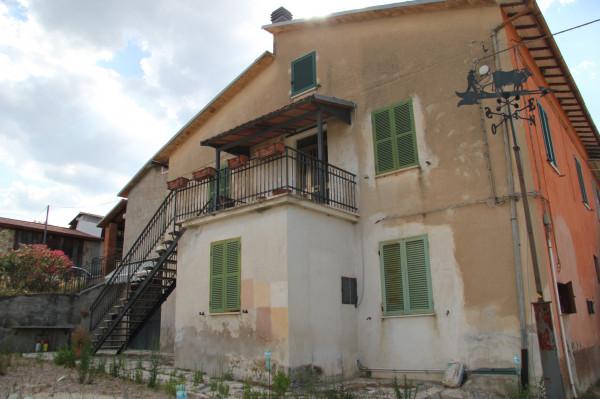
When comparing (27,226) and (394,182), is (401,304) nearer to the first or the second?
(394,182)

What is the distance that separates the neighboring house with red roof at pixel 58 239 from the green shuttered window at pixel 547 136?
25.0 meters

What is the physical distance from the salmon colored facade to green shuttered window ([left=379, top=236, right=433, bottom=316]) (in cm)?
206

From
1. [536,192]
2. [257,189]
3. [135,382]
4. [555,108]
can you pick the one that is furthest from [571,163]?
[135,382]

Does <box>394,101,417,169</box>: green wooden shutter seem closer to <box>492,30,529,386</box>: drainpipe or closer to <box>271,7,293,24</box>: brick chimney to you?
<box>492,30,529,386</box>: drainpipe

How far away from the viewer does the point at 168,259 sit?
1321cm

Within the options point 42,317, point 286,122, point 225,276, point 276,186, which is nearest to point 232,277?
point 225,276

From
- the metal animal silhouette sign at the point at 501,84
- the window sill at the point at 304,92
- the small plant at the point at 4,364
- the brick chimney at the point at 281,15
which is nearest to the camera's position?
the metal animal silhouette sign at the point at 501,84

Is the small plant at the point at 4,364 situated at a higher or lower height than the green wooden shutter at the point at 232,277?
lower

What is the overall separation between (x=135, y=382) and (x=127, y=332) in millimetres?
5190

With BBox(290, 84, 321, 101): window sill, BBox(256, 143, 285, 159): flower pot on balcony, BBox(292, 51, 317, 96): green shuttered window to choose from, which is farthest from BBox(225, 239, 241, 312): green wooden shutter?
BBox(292, 51, 317, 96): green shuttered window

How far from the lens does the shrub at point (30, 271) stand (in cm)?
1639

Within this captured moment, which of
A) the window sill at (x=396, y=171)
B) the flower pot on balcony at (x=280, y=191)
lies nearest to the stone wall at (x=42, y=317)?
the flower pot on balcony at (x=280, y=191)

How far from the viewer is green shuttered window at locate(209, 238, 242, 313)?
10422mm

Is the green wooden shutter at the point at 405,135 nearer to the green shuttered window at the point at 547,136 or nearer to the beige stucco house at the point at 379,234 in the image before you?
the beige stucco house at the point at 379,234
